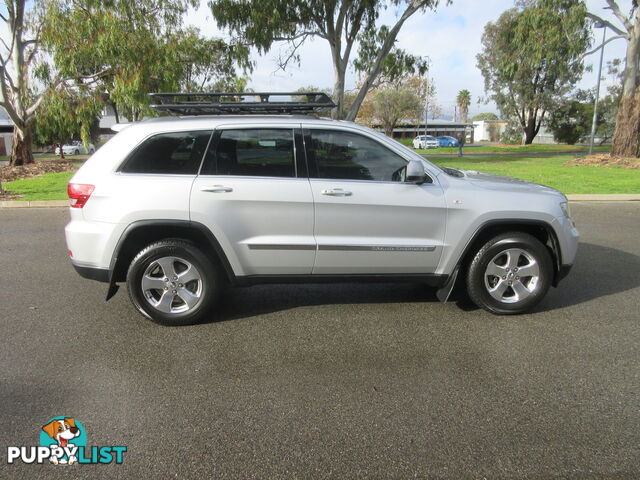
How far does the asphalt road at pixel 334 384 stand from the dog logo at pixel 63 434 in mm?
58

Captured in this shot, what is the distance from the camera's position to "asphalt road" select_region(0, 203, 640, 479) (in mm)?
2380

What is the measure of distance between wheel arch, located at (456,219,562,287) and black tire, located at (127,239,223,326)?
2.20 m

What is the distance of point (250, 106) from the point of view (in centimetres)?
422

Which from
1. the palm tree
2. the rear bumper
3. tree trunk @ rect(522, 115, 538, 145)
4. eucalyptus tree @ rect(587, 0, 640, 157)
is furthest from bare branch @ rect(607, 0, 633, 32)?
the palm tree

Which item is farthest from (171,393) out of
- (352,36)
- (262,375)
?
(352,36)

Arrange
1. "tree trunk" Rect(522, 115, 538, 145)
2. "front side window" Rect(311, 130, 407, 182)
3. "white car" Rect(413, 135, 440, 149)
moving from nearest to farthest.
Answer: "front side window" Rect(311, 130, 407, 182) → "white car" Rect(413, 135, 440, 149) → "tree trunk" Rect(522, 115, 538, 145)

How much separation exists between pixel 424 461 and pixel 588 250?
17.8ft

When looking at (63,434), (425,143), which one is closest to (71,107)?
(63,434)

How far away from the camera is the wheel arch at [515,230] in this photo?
13.3 ft

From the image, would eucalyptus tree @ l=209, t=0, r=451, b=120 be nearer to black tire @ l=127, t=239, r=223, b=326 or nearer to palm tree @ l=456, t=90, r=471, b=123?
black tire @ l=127, t=239, r=223, b=326

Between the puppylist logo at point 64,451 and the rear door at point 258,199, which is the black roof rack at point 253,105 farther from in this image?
the puppylist logo at point 64,451

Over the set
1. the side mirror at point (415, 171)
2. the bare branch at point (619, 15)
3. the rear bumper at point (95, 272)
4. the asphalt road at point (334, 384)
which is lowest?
the asphalt road at point (334, 384)

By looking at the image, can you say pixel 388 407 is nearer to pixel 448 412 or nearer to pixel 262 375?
pixel 448 412

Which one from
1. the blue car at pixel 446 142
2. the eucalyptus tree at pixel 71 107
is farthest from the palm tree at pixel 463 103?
the eucalyptus tree at pixel 71 107
